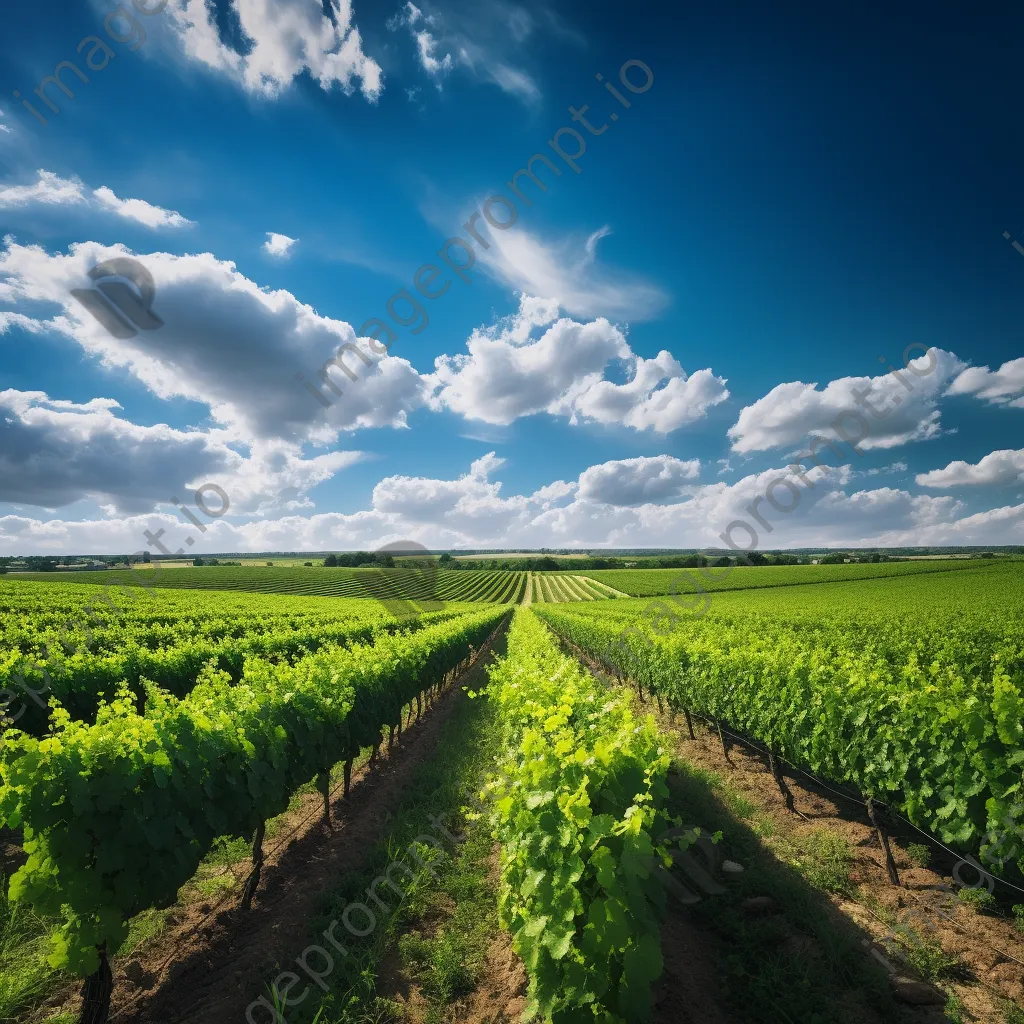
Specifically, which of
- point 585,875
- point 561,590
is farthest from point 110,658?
point 561,590

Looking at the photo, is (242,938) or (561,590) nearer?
(242,938)

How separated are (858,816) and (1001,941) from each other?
2940mm

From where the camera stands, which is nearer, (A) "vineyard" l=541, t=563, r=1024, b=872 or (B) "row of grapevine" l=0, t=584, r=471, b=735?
(A) "vineyard" l=541, t=563, r=1024, b=872

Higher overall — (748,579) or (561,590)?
(748,579)

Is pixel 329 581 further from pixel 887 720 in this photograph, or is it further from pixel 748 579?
pixel 887 720

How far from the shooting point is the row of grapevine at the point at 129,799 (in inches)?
157

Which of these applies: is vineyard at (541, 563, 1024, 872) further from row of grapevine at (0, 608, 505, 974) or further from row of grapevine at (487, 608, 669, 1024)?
row of grapevine at (0, 608, 505, 974)

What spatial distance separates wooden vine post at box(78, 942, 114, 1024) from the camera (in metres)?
4.02

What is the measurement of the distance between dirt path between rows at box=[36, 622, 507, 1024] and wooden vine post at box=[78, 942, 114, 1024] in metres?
0.32

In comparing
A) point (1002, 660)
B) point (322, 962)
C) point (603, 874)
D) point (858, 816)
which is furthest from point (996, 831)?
point (1002, 660)

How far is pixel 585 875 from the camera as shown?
11.7 ft

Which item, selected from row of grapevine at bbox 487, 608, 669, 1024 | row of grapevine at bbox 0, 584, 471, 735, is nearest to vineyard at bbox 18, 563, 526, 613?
row of grapevine at bbox 0, 584, 471, 735

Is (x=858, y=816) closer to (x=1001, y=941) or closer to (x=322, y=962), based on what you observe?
(x=1001, y=941)

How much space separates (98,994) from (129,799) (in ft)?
4.59
